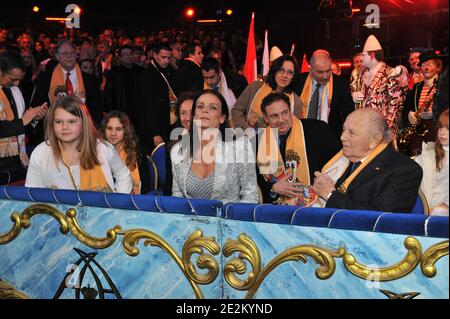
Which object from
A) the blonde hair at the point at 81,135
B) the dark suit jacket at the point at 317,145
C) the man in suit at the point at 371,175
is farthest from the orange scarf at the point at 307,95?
the blonde hair at the point at 81,135

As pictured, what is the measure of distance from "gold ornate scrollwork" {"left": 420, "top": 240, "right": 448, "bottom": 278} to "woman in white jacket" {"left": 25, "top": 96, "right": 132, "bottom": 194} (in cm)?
264

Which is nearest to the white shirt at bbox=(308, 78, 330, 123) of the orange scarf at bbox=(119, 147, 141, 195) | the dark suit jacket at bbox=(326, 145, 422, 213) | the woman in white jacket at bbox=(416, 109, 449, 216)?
the orange scarf at bbox=(119, 147, 141, 195)

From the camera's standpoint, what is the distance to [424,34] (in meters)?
12.1

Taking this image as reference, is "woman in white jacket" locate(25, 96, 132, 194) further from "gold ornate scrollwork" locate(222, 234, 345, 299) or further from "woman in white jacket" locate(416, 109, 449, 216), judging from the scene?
"woman in white jacket" locate(416, 109, 449, 216)

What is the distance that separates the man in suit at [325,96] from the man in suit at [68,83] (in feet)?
8.94

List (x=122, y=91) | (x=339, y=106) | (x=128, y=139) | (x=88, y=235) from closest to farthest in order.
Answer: (x=88, y=235) → (x=128, y=139) → (x=339, y=106) → (x=122, y=91)

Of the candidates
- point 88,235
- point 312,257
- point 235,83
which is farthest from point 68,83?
point 312,257

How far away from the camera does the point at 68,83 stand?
1001cm

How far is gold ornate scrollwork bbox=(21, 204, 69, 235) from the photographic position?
516 cm

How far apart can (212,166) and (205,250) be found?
114 centimetres

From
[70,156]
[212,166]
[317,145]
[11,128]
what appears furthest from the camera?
[11,128]

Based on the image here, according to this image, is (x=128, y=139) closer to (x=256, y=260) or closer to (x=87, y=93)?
(x=87, y=93)

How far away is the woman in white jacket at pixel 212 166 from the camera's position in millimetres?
5586
